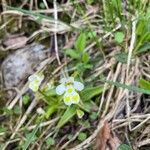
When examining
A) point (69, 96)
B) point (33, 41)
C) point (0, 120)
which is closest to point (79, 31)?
point (33, 41)

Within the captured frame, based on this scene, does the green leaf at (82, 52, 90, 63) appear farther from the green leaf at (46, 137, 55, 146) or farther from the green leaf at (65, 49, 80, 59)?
the green leaf at (46, 137, 55, 146)

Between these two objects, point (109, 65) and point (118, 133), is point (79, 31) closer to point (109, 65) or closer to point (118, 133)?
point (109, 65)

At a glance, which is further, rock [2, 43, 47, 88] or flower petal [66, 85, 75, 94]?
rock [2, 43, 47, 88]

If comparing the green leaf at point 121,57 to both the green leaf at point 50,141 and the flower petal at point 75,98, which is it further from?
the green leaf at point 50,141

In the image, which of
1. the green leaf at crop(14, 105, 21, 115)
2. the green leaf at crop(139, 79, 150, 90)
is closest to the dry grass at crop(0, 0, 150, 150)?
the green leaf at crop(14, 105, 21, 115)

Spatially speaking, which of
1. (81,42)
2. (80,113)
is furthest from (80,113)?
(81,42)

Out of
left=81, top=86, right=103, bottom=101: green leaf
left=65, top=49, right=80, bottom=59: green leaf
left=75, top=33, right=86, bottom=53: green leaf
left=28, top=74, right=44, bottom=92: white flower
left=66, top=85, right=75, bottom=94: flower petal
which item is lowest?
left=81, top=86, right=103, bottom=101: green leaf

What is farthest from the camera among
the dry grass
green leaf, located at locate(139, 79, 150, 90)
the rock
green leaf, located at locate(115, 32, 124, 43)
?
the rock
